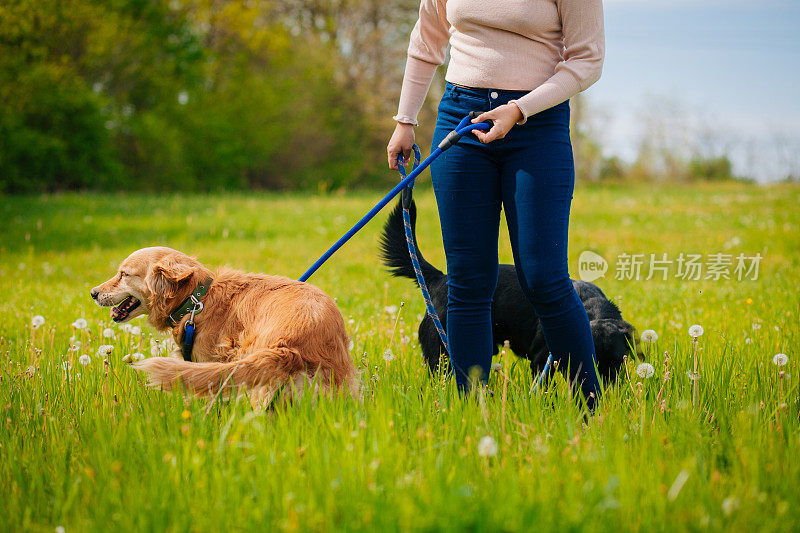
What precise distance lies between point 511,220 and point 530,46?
2.28ft

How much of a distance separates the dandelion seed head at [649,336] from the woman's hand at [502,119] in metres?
1.44

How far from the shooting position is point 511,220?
9.34 feet

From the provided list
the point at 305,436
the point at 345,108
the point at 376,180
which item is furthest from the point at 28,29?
the point at 305,436

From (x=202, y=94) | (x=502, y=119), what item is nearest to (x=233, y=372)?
(x=502, y=119)

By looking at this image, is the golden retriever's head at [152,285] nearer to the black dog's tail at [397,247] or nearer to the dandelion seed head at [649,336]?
the black dog's tail at [397,247]

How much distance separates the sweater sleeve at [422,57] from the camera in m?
3.09

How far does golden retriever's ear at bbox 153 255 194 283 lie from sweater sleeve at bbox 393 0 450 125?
120cm

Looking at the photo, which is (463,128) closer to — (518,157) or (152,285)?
(518,157)

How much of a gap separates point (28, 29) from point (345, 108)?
11.2m

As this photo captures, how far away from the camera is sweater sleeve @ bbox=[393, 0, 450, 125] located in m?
3.09

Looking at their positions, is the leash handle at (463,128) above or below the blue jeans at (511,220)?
above

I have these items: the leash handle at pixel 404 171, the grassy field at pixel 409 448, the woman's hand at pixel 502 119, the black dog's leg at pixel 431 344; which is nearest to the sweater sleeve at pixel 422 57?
the leash handle at pixel 404 171

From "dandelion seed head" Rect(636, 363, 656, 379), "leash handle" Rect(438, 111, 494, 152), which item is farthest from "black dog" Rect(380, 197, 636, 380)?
"leash handle" Rect(438, 111, 494, 152)

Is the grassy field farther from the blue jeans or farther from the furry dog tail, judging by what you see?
the blue jeans
